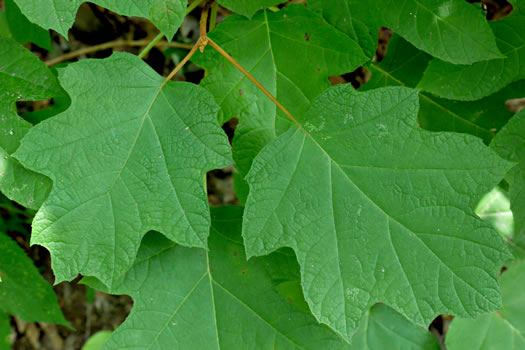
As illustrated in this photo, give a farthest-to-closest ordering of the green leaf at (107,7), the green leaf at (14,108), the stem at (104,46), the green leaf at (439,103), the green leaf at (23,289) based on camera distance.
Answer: the stem at (104,46), the green leaf at (23,289), the green leaf at (439,103), the green leaf at (14,108), the green leaf at (107,7)

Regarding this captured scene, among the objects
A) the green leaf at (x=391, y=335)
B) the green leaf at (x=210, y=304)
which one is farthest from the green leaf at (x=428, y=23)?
the green leaf at (x=391, y=335)

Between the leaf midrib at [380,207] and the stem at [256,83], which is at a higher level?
the stem at [256,83]

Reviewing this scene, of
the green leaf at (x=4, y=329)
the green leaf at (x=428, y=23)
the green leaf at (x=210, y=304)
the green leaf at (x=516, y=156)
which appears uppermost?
the green leaf at (x=428, y=23)

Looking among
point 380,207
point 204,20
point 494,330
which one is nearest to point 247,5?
point 204,20

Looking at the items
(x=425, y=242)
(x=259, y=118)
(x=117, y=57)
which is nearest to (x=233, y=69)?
(x=259, y=118)

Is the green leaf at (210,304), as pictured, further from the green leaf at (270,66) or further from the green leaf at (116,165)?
the green leaf at (270,66)

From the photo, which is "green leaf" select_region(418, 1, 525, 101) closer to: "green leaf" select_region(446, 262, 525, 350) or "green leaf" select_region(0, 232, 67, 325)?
"green leaf" select_region(446, 262, 525, 350)
